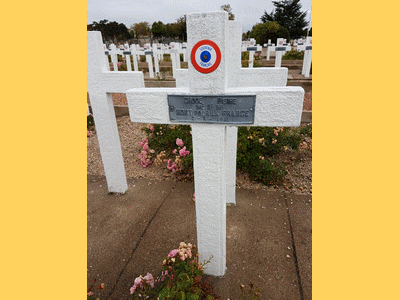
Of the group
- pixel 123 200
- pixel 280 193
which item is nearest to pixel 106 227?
pixel 123 200

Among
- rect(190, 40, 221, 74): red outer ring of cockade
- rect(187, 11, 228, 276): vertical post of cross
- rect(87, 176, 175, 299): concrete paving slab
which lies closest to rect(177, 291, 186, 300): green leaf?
rect(187, 11, 228, 276): vertical post of cross

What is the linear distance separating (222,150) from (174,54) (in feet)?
32.2

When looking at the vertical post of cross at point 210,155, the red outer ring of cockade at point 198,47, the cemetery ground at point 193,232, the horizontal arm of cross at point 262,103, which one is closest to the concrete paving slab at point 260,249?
the cemetery ground at point 193,232

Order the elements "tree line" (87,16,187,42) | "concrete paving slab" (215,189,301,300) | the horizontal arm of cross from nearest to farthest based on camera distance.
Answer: the horizontal arm of cross
"concrete paving slab" (215,189,301,300)
"tree line" (87,16,187,42)

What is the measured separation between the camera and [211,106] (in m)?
1.82

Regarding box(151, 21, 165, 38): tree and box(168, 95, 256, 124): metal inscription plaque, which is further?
box(151, 21, 165, 38): tree

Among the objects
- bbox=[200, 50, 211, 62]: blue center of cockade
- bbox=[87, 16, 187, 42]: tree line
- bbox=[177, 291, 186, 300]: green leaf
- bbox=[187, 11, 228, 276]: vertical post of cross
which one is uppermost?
bbox=[87, 16, 187, 42]: tree line

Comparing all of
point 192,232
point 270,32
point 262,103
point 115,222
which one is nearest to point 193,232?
point 192,232

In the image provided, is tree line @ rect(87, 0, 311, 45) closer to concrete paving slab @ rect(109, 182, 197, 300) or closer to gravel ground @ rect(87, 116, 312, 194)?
gravel ground @ rect(87, 116, 312, 194)

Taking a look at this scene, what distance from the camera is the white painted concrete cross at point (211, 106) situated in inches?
63.8

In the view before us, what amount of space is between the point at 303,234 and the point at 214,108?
7.53ft

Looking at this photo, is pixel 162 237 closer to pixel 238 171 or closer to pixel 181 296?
pixel 181 296

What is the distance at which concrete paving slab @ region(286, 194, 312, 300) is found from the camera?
8.21 ft

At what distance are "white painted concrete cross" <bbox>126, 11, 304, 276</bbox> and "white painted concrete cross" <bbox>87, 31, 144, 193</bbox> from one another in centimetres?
131
